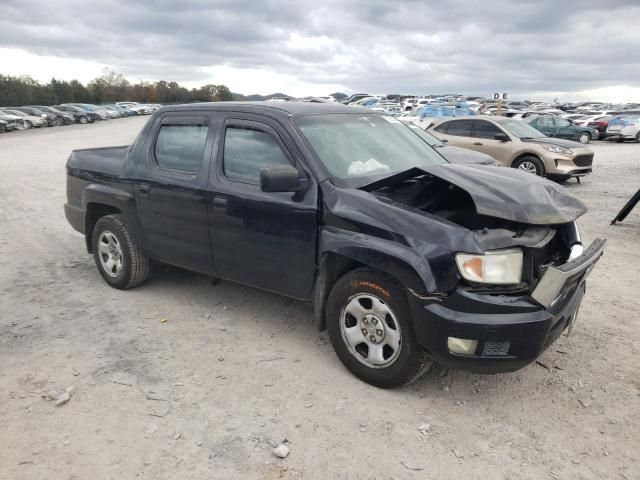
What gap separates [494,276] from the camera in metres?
2.91

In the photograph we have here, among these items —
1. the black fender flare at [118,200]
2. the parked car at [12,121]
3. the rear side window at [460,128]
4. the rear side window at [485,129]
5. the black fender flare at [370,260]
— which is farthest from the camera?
the parked car at [12,121]

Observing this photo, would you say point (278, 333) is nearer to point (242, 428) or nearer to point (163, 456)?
point (242, 428)

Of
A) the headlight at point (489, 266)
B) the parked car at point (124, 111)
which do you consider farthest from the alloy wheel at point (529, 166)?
the parked car at point (124, 111)

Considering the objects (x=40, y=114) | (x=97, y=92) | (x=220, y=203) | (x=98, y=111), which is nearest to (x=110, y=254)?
(x=220, y=203)

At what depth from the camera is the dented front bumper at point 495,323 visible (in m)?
2.85

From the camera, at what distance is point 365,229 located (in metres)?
3.21

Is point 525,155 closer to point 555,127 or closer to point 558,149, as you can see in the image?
point 558,149

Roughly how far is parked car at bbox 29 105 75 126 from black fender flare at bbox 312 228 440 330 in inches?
1546

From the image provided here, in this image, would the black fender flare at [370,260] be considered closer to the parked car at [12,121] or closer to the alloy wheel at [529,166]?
the alloy wheel at [529,166]

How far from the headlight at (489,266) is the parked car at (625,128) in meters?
25.8

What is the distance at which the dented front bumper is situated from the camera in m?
2.85

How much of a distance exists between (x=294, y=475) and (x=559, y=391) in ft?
6.15

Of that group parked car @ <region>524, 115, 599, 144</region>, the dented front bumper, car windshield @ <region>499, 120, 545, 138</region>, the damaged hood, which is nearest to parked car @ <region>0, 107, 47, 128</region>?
parked car @ <region>524, 115, 599, 144</region>

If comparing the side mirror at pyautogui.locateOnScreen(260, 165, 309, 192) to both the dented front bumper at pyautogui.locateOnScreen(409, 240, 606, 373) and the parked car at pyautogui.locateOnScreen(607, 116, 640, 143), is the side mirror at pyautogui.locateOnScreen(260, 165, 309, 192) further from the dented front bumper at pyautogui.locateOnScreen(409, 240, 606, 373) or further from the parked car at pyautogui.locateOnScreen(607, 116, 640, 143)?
the parked car at pyautogui.locateOnScreen(607, 116, 640, 143)
